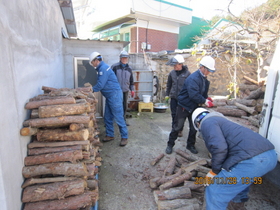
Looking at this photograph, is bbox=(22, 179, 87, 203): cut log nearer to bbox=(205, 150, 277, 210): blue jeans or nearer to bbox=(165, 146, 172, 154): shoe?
bbox=(205, 150, 277, 210): blue jeans

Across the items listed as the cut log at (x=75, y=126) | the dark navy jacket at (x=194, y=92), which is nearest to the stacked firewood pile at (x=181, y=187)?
the dark navy jacket at (x=194, y=92)

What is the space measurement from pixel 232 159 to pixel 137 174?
6.26ft

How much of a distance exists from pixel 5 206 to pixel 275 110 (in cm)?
317

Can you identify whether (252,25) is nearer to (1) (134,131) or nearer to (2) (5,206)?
(1) (134,131)

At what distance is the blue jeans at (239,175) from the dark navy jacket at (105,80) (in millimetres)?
3020

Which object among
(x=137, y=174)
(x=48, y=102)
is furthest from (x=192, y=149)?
(x=48, y=102)

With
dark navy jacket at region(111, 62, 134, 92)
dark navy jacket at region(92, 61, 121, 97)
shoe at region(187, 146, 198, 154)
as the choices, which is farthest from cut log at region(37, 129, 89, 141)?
dark navy jacket at region(111, 62, 134, 92)

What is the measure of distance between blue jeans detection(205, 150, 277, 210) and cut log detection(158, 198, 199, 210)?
1.17 feet

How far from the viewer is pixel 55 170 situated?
2.19m

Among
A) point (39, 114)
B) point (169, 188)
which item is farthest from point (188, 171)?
point (39, 114)

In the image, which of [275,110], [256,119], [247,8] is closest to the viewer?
[275,110]

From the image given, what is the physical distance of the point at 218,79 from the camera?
10398 mm

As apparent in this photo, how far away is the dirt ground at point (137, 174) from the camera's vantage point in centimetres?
283

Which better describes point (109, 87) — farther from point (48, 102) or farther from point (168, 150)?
point (48, 102)
